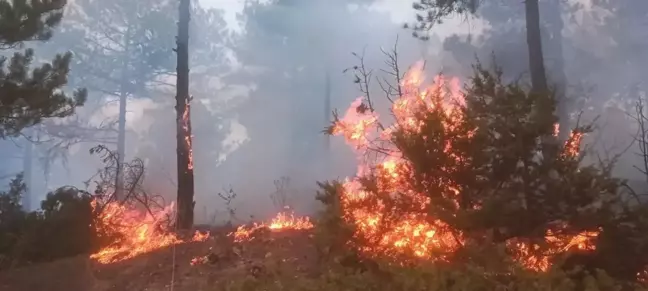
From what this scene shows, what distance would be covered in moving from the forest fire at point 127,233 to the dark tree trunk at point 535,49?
6395 mm

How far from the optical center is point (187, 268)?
23.5ft

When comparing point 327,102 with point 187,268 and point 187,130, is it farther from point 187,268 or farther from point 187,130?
point 187,268

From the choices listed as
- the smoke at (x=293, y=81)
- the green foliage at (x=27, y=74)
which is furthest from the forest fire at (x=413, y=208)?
the smoke at (x=293, y=81)

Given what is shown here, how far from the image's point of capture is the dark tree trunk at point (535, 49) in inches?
400

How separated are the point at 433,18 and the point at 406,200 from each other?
20.9ft

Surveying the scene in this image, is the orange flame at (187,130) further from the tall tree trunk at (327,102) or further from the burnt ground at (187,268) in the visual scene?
the tall tree trunk at (327,102)

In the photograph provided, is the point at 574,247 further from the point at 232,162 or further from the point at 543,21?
the point at 232,162

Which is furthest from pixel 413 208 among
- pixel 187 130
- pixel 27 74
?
pixel 27 74

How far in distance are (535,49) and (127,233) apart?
328 inches

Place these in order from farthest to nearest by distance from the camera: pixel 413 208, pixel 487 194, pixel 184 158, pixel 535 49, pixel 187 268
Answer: pixel 184 158 < pixel 535 49 < pixel 187 268 < pixel 413 208 < pixel 487 194

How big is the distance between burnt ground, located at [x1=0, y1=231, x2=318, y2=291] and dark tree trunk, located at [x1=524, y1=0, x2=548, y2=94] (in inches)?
204

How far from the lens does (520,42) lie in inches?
908

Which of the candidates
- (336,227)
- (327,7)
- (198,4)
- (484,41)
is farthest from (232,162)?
(336,227)

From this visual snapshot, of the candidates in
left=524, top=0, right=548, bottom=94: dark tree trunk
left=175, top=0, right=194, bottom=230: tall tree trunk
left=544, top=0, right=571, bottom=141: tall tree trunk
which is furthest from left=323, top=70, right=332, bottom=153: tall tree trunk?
left=524, top=0, right=548, bottom=94: dark tree trunk
